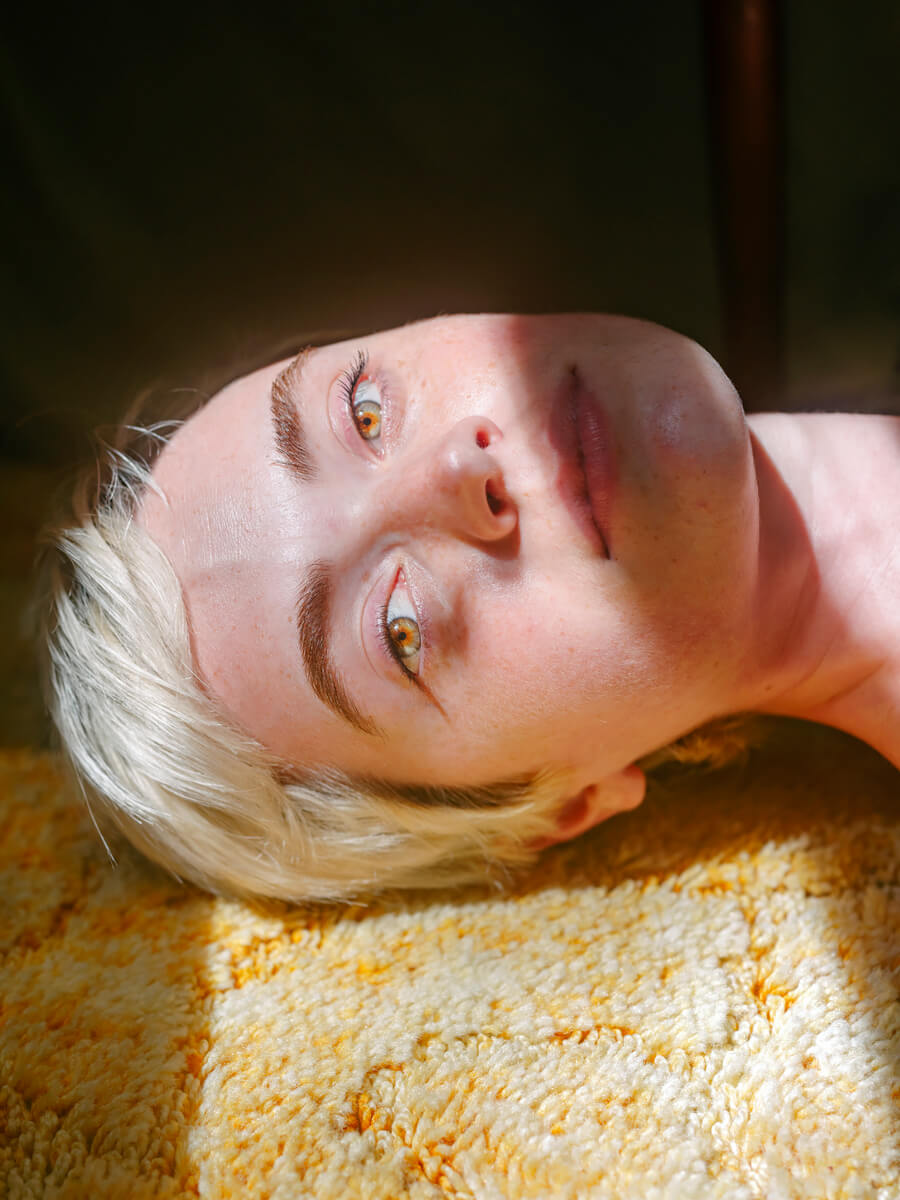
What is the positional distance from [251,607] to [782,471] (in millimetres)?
656

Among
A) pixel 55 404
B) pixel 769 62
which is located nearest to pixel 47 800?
pixel 55 404

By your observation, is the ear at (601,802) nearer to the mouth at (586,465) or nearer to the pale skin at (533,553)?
the pale skin at (533,553)

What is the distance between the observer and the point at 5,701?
66.0 inches

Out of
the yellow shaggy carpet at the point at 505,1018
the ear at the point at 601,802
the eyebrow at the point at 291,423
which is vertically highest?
the eyebrow at the point at 291,423

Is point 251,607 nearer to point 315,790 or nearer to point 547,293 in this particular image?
point 315,790

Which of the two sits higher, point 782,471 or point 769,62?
point 769,62

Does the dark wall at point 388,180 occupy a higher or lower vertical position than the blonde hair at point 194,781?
higher

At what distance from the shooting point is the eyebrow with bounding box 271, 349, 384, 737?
43.6 inches

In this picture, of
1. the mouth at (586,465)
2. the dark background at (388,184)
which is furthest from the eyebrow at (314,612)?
the dark background at (388,184)

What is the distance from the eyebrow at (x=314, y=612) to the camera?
111cm

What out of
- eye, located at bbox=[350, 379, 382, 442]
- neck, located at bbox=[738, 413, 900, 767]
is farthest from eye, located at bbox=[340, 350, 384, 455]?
neck, located at bbox=[738, 413, 900, 767]

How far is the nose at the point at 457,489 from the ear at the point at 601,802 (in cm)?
41

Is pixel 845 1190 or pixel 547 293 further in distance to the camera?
pixel 547 293

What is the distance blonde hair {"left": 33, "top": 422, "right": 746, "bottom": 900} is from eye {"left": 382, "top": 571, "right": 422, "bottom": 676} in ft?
0.78
